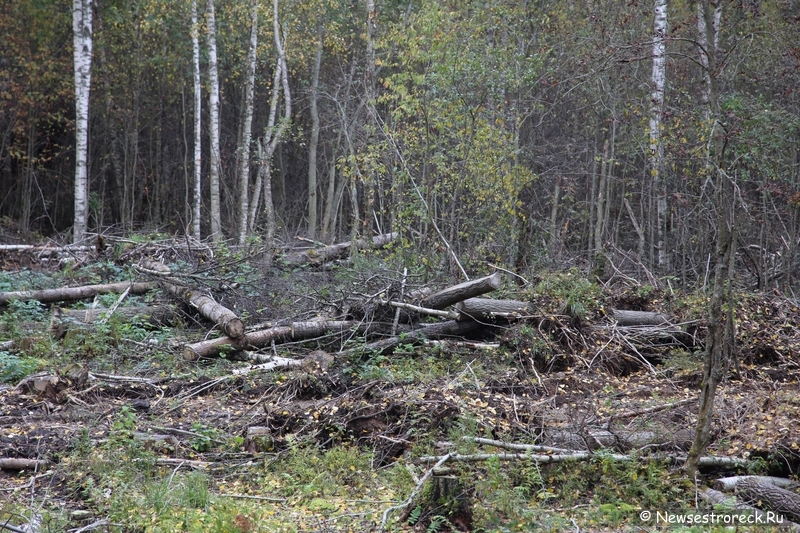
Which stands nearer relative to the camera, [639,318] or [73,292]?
[639,318]

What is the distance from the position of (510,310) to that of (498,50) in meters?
5.62

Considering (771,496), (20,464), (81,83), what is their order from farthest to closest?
(81,83) < (20,464) < (771,496)

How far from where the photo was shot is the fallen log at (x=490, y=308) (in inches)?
341

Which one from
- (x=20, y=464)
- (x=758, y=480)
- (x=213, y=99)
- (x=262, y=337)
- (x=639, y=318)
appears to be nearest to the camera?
(x=758, y=480)

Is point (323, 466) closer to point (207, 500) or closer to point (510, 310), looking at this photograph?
point (207, 500)

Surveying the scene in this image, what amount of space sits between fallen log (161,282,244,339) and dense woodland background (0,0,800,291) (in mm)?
3410

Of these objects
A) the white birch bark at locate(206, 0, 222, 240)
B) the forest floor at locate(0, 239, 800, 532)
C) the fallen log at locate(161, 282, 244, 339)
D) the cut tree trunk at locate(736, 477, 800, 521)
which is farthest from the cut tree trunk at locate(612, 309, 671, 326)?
the white birch bark at locate(206, 0, 222, 240)

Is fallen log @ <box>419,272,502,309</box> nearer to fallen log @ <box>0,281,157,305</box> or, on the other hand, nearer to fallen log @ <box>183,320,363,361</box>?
fallen log @ <box>183,320,363,361</box>

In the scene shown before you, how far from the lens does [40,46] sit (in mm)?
20875

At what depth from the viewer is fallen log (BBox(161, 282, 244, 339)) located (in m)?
8.74

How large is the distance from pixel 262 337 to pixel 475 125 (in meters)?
5.50

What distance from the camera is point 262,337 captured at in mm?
8828

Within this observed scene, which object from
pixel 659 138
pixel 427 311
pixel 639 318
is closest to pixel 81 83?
pixel 427 311

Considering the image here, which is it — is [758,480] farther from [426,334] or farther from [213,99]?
[213,99]
